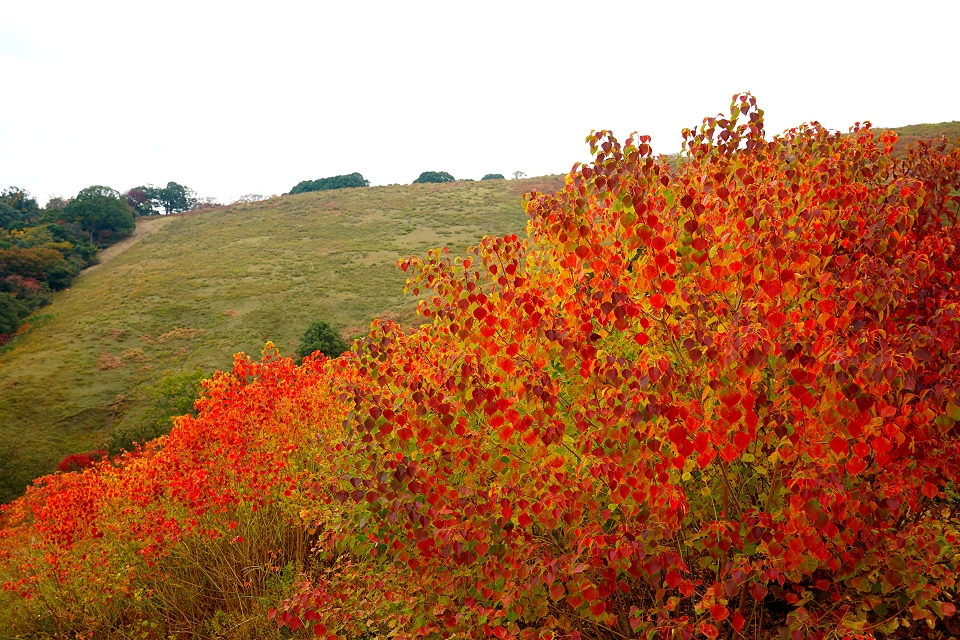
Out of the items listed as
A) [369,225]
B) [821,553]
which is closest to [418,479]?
[821,553]

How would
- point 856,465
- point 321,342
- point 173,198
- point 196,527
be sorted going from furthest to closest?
point 173,198
point 321,342
point 196,527
point 856,465

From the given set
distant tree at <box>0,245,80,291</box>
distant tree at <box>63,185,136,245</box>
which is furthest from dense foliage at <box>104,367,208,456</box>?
distant tree at <box>63,185,136,245</box>

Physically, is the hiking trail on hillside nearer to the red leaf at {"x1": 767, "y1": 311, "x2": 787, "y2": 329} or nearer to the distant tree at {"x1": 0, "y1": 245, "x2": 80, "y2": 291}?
the distant tree at {"x1": 0, "y1": 245, "x2": 80, "y2": 291}

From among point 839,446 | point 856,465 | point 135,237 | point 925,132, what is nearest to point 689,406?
point 839,446

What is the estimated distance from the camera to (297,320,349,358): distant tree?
26.7m

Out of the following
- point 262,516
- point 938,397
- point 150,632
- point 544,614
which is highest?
point 938,397

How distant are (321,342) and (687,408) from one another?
25619 mm

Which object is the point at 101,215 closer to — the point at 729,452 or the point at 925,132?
the point at 729,452

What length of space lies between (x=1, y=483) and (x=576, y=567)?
90.1 ft

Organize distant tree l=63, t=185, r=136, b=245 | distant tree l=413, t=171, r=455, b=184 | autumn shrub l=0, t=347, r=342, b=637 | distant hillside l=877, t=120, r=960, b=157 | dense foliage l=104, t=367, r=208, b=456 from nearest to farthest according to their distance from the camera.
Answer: autumn shrub l=0, t=347, r=342, b=637 → dense foliage l=104, t=367, r=208, b=456 → distant hillside l=877, t=120, r=960, b=157 → distant tree l=63, t=185, r=136, b=245 → distant tree l=413, t=171, r=455, b=184

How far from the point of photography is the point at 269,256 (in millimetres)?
51281

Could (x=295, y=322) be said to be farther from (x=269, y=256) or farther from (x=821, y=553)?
(x=821, y=553)

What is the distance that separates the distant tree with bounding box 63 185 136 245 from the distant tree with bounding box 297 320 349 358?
4667 cm

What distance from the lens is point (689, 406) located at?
9.83ft
